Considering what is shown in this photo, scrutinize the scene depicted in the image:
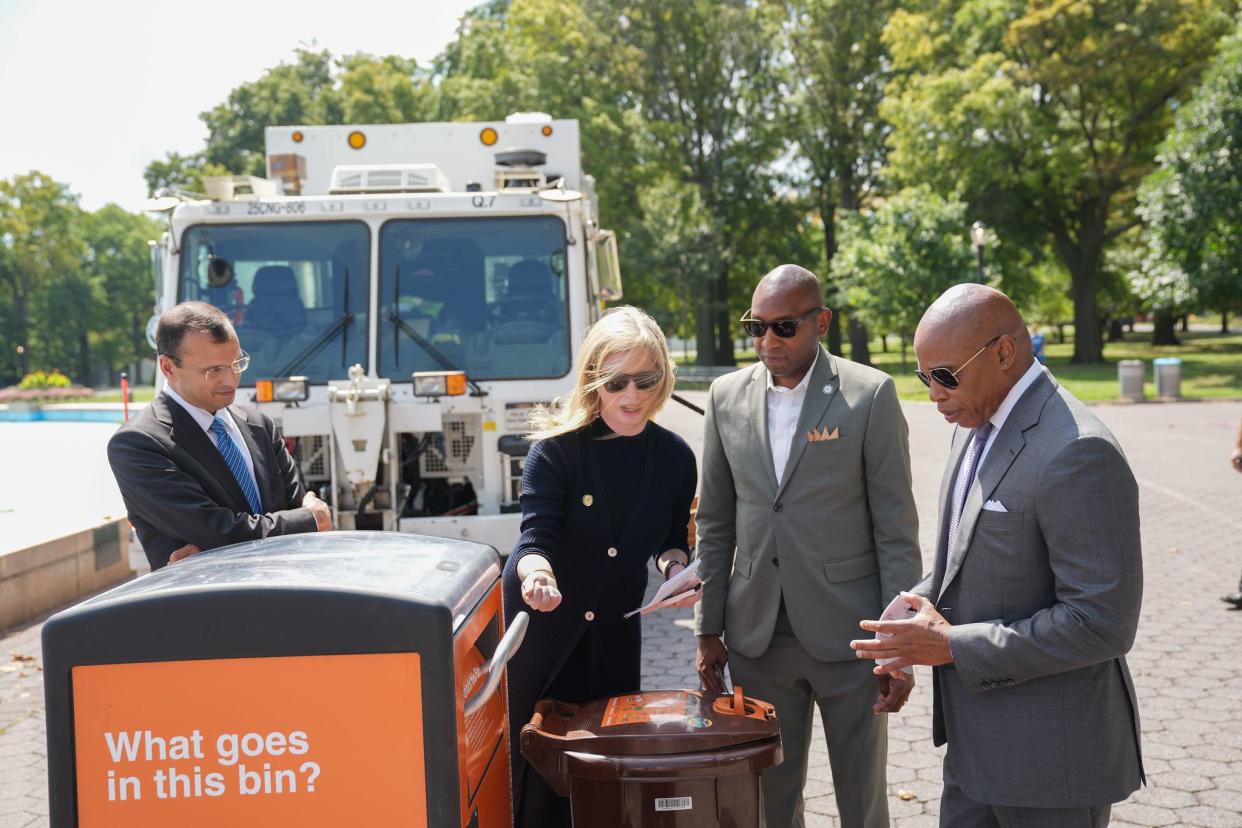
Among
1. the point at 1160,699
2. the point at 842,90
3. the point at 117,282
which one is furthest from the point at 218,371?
the point at 117,282

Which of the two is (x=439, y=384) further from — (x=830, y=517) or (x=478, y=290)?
(x=830, y=517)

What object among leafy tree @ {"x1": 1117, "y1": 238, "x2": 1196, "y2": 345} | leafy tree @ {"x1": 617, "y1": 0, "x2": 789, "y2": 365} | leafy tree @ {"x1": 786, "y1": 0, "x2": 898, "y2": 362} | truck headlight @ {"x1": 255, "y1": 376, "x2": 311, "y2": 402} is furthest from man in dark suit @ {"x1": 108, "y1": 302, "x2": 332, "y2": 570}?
leafy tree @ {"x1": 786, "y1": 0, "x2": 898, "y2": 362}

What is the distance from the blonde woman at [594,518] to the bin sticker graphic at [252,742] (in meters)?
0.97

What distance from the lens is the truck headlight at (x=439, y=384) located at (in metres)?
6.65

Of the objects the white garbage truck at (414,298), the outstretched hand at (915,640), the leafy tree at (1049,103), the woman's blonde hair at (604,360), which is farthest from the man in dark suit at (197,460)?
the leafy tree at (1049,103)

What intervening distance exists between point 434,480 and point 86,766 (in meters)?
5.22

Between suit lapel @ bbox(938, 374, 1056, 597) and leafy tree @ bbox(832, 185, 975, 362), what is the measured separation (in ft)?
93.1

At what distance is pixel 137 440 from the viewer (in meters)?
3.17

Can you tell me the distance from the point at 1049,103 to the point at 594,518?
3383cm

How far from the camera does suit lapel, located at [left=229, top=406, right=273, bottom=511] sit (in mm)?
3584

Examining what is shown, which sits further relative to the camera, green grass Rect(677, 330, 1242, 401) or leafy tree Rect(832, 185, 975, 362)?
leafy tree Rect(832, 185, 975, 362)

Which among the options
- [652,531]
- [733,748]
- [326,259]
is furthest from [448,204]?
[733,748]

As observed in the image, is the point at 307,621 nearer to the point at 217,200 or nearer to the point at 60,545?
the point at 217,200

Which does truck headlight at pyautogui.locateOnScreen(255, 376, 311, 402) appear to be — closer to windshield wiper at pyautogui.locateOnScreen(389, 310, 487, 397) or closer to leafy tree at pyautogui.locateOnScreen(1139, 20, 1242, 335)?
windshield wiper at pyautogui.locateOnScreen(389, 310, 487, 397)
